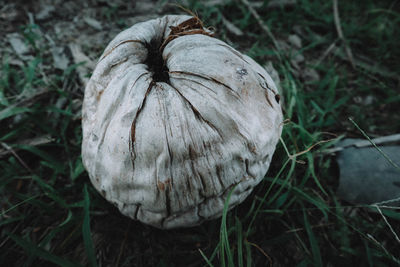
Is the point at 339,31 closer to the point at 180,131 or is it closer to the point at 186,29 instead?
the point at 186,29

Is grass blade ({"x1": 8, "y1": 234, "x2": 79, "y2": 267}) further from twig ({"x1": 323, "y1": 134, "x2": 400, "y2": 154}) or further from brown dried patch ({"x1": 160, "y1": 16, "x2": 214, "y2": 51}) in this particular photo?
twig ({"x1": 323, "y1": 134, "x2": 400, "y2": 154})

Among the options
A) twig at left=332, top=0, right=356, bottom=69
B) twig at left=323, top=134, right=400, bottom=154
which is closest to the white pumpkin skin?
twig at left=323, top=134, right=400, bottom=154

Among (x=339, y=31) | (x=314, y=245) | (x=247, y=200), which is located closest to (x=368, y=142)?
(x=314, y=245)

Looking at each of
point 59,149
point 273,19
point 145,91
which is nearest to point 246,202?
point 145,91

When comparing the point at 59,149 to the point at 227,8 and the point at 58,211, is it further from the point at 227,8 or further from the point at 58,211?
the point at 227,8

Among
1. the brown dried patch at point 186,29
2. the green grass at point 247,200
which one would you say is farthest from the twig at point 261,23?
the brown dried patch at point 186,29

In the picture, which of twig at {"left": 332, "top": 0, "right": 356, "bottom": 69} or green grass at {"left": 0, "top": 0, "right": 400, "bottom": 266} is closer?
green grass at {"left": 0, "top": 0, "right": 400, "bottom": 266}
